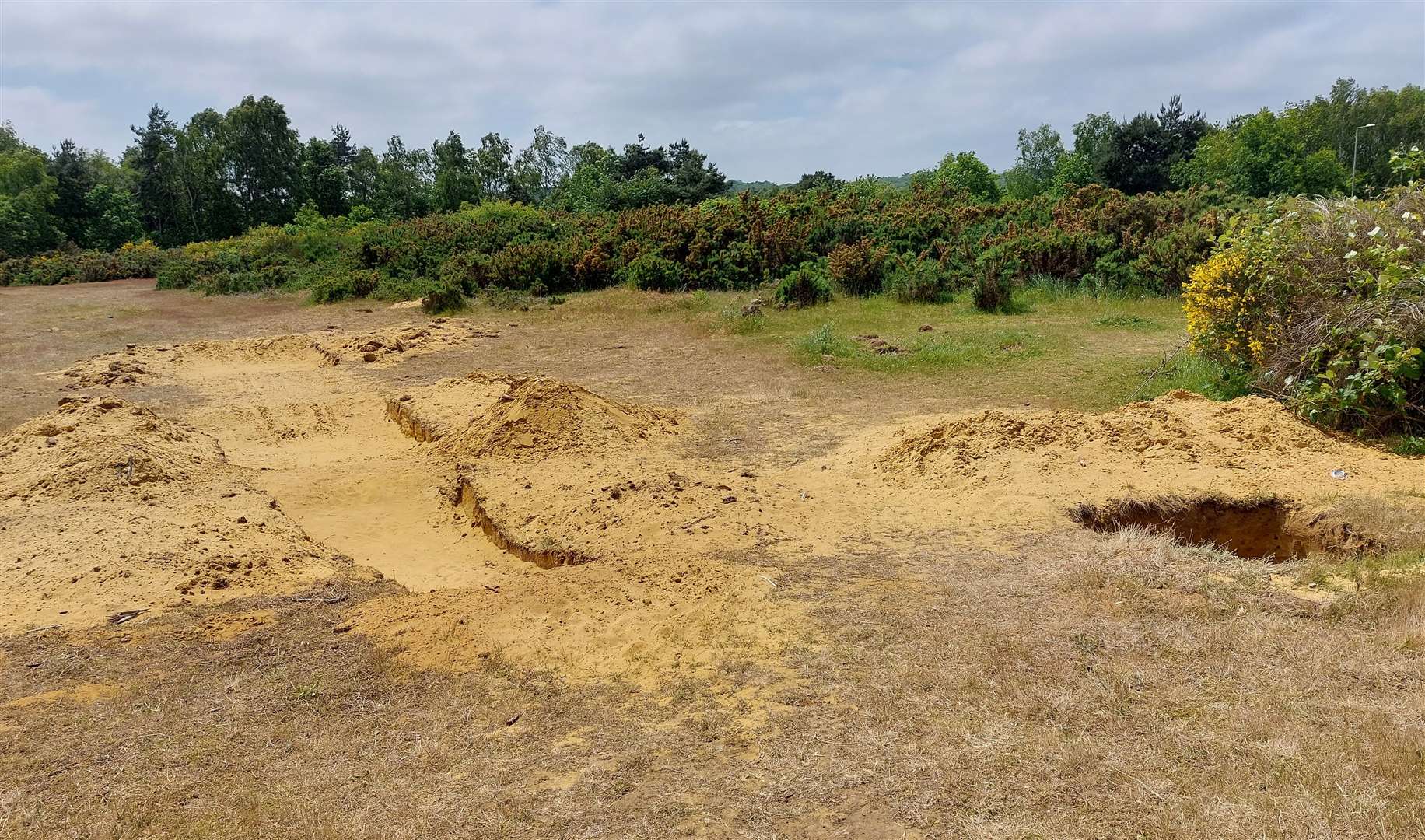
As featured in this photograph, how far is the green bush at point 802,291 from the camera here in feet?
55.7

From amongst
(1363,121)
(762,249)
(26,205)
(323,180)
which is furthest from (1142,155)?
(26,205)

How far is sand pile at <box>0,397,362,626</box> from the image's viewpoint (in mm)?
5371

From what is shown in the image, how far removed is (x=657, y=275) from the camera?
19484mm

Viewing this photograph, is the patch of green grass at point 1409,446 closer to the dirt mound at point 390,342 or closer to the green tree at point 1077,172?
→ the dirt mound at point 390,342

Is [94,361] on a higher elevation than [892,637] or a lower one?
higher

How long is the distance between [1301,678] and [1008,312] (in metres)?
12.2

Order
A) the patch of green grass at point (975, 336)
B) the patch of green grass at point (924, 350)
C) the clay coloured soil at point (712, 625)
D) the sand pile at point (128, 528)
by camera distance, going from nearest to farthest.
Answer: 1. the clay coloured soil at point (712, 625)
2. the sand pile at point (128, 528)
3. the patch of green grass at point (975, 336)
4. the patch of green grass at point (924, 350)

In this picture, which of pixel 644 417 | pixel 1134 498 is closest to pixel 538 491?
pixel 644 417

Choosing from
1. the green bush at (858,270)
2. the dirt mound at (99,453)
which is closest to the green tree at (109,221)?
the green bush at (858,270)

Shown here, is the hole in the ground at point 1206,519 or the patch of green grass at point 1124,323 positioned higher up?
the patch of green grass at point 1124,323

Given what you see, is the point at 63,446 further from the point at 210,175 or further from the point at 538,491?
the point at 210,175

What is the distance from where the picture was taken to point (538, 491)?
24.0 feet

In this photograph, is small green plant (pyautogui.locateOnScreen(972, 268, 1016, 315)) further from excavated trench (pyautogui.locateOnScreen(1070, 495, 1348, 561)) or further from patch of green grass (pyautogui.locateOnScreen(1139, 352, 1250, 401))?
excavated trench (pyautogui.locateOnScreen(1070, 495, 1348, 561))

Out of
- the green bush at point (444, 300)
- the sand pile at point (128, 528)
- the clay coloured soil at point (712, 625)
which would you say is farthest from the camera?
the green bush at point (444, 300)
